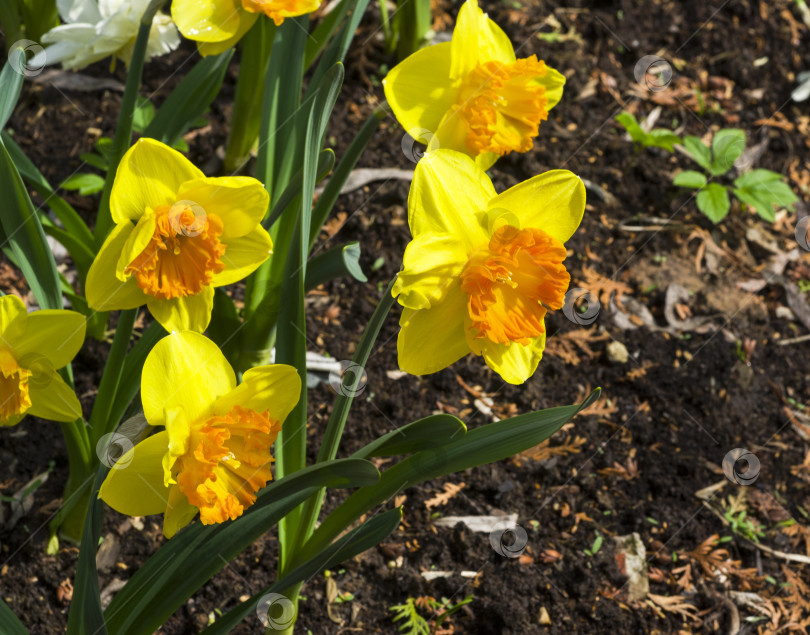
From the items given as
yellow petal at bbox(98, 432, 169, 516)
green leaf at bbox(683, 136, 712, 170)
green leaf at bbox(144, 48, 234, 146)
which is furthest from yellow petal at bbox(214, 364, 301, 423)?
green leaf at bbox(683, 136, 712, 170)

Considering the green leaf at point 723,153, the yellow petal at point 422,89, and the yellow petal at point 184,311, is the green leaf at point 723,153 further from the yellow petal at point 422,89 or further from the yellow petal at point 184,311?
the yellow petal at point 184,311

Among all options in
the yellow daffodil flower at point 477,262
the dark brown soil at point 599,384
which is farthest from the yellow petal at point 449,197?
the dark brown soil at point 599,384

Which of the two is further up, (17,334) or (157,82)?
(17,334)

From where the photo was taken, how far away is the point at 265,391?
1.31m

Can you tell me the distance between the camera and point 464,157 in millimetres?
1331

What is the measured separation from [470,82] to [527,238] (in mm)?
361

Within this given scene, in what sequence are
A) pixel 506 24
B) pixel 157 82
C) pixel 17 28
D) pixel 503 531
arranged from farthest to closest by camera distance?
pixel 506 24, pixel 157 82, pixel 17 28, pixel 503 531

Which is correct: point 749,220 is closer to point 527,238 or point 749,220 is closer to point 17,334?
point 527,238

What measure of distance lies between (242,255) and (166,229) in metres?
0.17

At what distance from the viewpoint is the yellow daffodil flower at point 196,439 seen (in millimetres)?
1216

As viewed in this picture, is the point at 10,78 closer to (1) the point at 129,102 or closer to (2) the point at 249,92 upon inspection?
(1) the point at 129,102

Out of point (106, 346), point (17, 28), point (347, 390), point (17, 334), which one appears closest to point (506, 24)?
point (17, 28)

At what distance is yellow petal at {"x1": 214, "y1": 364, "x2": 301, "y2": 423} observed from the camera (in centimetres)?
129

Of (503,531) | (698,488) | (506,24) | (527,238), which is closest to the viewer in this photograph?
(527,238)
